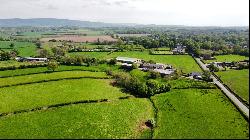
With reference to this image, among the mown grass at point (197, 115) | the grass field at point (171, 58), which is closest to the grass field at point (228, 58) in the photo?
the grass field at point (171, 58)

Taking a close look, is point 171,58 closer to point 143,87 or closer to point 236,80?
point 236,80

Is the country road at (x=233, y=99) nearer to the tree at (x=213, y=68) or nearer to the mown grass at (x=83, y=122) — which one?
the tree at (x=213, y=68)

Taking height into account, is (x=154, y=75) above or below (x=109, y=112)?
above

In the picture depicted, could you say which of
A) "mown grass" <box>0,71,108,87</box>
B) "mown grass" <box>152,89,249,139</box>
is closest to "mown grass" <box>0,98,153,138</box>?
"mown grass" <box>152,89,249,139</box>

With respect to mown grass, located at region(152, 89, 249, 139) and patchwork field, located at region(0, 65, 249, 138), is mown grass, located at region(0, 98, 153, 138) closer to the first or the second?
patchwork field, located at region(0, 65, 249, 138)

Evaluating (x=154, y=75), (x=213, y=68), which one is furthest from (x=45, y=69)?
(x=213, y=68)

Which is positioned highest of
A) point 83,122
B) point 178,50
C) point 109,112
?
point 178,50

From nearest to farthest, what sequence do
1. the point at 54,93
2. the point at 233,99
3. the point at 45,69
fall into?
the point at 233,99 < the point at 54,93 < the point at 45,69
